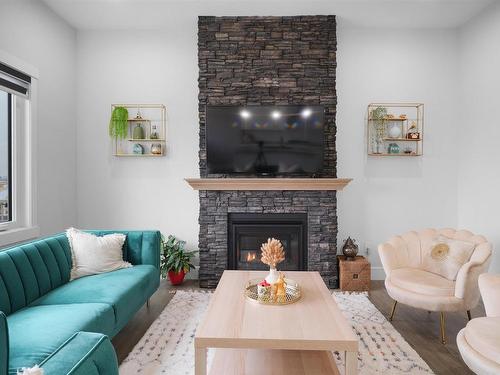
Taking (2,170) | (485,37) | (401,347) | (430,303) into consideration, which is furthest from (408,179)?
(2,170)

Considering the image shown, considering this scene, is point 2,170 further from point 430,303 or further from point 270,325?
point 430,303

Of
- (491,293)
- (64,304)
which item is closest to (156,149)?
(64,304)

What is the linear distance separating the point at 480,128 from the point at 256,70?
2548mm

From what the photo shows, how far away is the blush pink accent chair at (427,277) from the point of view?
2559 mm

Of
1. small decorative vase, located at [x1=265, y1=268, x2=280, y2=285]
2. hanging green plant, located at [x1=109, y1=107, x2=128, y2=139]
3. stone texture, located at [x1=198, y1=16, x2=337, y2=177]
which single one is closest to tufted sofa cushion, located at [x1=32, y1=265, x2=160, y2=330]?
small decorative vase, located at [x1=265, y1=268, x2=280, y2=285]

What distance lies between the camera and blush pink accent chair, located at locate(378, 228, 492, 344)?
256cm

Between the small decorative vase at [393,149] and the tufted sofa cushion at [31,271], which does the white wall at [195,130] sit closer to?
the small decorative vase at [393,149]

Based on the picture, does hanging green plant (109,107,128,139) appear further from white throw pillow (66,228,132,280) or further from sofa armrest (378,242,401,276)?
sofa armrest (378,242,401,276)

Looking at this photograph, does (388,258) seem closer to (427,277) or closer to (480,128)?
(427,277)

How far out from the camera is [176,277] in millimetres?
3996

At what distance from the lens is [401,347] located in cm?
250

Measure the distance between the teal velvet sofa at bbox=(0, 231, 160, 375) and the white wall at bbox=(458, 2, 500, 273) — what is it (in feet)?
11.2

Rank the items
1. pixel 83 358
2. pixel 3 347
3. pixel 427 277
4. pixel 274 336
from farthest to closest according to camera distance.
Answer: pixel 427 277 < pixel 274 336 < pixel 83 358 < pixel 3 347

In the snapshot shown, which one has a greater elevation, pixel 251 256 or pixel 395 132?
pixel 395 132
